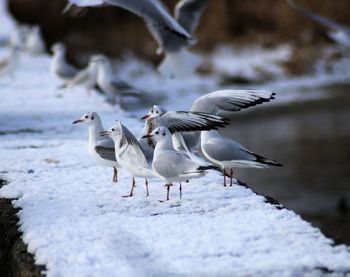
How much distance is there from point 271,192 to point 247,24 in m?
13.3

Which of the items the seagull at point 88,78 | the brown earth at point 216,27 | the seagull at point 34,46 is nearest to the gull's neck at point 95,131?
the seagull at point 88,78

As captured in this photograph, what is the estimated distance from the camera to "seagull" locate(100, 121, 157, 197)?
4.32m

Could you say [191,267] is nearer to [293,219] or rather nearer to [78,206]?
[293,219]

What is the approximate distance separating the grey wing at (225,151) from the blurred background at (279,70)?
2422 millimetres

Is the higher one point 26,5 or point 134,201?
point 26,5

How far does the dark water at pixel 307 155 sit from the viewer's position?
7.78 metres

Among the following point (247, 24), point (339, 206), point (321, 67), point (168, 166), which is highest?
point (247, 24)

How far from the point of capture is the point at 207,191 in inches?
174

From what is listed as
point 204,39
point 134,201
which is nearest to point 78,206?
point 134,201

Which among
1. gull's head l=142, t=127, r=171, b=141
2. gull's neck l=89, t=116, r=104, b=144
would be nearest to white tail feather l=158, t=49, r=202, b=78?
gull's neck l=89, t=116, r=104, b=144

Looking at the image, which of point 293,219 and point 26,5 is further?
point 26,5

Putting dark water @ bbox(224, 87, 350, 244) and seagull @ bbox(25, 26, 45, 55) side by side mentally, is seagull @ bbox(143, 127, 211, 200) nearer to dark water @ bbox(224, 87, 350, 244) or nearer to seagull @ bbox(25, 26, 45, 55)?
Result: dark water @ bbox(224, 87, 350, 244)

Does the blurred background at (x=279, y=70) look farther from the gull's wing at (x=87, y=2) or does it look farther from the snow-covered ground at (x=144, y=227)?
the snow-covered ground at (x=144, y=227)

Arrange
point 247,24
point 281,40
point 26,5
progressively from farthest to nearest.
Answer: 1. point 26,5
2. point 247,24
3. point 281,40
